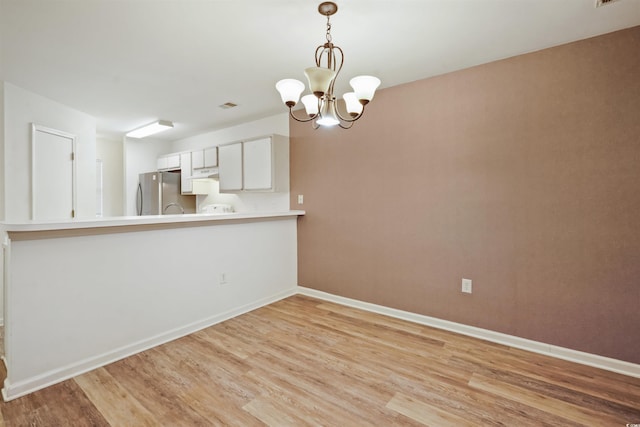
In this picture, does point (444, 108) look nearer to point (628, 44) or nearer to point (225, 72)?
point (628, 44)

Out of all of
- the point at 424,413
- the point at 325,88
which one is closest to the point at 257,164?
the point at 325,88

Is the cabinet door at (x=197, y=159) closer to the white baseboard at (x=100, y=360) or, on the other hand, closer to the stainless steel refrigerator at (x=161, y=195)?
the stainless steel refrigerator at (x=161, y=195)

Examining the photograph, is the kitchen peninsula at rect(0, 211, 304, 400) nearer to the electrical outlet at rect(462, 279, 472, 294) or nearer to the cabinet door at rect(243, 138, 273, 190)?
the cabinet door at rect(243, 138, 273, 190)

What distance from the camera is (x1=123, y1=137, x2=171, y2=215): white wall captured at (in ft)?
18.3

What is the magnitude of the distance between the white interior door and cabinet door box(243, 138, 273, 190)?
2.23 metres

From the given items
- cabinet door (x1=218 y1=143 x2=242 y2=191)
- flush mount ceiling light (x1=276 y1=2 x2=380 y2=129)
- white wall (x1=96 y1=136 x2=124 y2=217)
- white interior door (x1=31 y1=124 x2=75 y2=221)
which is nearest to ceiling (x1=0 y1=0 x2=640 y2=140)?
flush mount ceiling light (x1=276 y1=2 x2=380 y2=129)

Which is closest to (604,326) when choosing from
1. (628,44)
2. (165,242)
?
(628,44)

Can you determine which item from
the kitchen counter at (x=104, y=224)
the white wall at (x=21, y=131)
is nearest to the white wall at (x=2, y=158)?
the white wall at (x=21, y=131)

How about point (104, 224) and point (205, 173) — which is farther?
point (205, 173)

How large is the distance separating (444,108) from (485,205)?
988mm

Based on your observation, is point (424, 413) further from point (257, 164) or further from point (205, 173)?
point (205, 173)

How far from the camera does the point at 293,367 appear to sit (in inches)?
86.6

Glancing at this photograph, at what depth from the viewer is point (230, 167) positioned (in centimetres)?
437

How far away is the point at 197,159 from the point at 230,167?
1.02 meters
